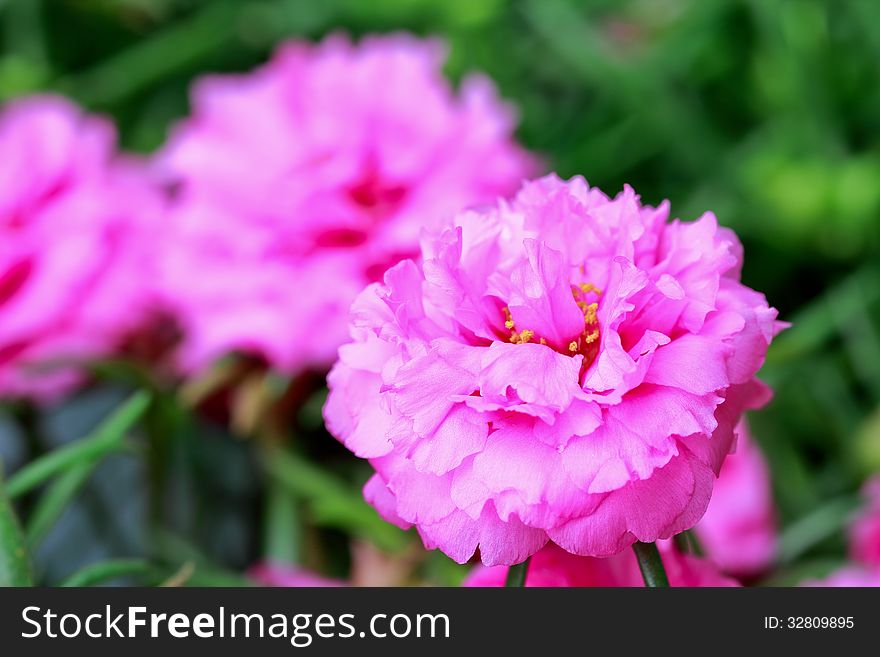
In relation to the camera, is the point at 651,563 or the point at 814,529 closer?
the point at 651,563

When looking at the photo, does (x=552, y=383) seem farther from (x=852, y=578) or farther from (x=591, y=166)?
(x=591, y=166)

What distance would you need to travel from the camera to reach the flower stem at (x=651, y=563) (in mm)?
165

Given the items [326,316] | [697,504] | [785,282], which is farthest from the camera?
[785,282]

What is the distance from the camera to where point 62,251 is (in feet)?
1.21

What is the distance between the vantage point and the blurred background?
38cm

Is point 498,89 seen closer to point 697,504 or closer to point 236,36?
point 236,36

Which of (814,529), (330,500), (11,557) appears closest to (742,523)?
(814,529)

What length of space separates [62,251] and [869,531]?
0.32 meters

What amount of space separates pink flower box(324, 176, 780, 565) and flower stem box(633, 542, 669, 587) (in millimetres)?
12

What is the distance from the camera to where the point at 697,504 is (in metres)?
0.16

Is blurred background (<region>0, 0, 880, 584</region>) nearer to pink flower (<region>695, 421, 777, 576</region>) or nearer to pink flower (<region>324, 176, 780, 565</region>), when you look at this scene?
pink flower (<region>695, 421, 777, 576</region>)

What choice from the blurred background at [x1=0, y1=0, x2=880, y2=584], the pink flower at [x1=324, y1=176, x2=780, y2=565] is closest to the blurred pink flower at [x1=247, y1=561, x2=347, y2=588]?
the blurred background at [x1=0, y1=0, x2=880, y2=584]
